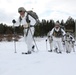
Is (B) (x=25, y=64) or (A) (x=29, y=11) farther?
(A) (x=29, y=11)

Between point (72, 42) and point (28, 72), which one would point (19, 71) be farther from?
point (72, 42)

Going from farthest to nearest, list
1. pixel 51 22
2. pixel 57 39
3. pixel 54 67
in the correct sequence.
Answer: pixel 51 22
pixel 57 39
pixel 54 67

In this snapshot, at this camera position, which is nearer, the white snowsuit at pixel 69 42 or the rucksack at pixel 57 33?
the rucksack at pixel 57 33

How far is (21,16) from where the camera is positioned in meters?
9.91

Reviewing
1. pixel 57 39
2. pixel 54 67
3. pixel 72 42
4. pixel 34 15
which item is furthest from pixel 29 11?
pixel 72 42

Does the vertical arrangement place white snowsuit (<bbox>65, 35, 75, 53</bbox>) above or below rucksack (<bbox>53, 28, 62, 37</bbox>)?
below

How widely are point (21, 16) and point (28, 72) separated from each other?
423cm

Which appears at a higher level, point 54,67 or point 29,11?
point 29,11

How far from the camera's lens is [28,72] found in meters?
5.92

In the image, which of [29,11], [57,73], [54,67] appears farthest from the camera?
[29,11]

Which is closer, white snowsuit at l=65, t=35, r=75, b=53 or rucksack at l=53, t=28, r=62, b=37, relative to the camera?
rucksack at l=53, t=28, r=62, b=37

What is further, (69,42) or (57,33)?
(69,42)

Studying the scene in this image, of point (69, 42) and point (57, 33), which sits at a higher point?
point (57, 33)

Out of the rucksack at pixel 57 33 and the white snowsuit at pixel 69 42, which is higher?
the rucksack at pixel 57 33
